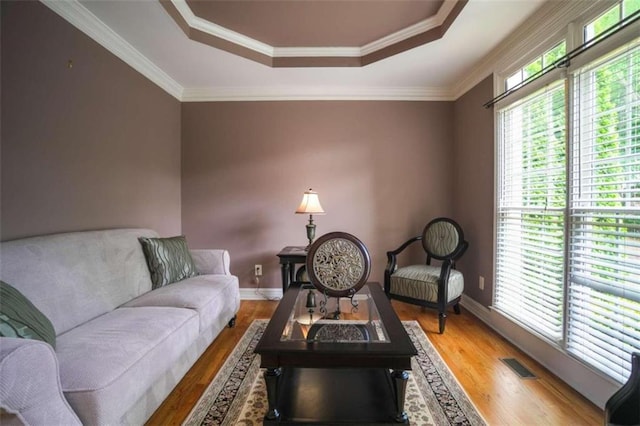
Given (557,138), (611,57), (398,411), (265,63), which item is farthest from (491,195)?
(265,63)

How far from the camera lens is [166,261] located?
90.9 inches

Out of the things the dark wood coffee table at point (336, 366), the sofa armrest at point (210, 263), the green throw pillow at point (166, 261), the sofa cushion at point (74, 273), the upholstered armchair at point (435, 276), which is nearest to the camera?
the dark wood coffee table at point (336, 366)

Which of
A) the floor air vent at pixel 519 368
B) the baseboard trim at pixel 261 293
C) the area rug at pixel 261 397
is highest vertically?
the baseboard trim at pixel 261 293

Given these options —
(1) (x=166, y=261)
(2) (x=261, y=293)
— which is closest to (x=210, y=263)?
(1) (x=166, y=261)

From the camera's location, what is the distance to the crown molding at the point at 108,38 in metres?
1.88

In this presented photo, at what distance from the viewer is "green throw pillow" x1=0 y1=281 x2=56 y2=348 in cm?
104

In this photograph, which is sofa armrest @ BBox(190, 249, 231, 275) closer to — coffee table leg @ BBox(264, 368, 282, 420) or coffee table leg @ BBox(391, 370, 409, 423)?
coffee table leg @ BBox(264, 368, 282, 420)

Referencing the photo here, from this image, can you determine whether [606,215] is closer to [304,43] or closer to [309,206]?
[309,206]

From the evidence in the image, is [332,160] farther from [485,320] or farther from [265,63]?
[485,320]

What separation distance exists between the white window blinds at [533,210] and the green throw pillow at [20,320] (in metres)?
2.76

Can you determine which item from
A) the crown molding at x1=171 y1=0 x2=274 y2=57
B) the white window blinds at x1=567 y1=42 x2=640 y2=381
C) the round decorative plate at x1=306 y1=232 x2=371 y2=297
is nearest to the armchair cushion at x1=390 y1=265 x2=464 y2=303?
the white window blinds at x1=567 y1=42 x2=640 y2=381

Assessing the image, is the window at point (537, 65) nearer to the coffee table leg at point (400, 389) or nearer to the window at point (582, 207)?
the window at point (582, 207)

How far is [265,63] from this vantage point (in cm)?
274

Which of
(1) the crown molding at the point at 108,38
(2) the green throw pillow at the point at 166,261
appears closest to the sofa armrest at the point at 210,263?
(2) the green throw pillow at the point at 166,261
